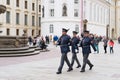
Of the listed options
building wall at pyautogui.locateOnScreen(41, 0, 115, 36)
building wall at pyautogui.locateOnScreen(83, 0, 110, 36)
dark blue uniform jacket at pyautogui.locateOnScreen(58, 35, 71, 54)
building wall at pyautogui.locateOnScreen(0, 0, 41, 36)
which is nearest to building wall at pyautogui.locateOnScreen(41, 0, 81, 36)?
building wall at pyautogui.locateOnScreen(41, 0, 115, 36)

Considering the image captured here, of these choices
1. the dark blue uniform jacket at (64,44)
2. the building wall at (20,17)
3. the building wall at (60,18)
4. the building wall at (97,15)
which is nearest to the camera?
the dark blue uniform jacket at (64,44)

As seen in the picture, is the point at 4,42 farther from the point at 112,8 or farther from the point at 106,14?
the point at 112,8

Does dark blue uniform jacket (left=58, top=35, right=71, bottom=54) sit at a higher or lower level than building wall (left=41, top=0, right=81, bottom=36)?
lower

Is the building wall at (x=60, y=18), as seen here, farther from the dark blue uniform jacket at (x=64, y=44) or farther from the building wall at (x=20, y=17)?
the dark blue uniform jacket at (x=64, y=44)

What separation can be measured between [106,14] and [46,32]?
25.4 m

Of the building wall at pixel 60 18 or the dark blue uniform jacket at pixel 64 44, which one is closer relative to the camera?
the dark blue uniform jacket at pixel 64 44

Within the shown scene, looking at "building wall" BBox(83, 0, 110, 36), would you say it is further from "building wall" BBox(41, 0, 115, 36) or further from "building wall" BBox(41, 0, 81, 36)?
"building wall" BBox(41, 0, 81, 36)

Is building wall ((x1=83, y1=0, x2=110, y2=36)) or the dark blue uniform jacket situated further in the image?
building wall ((x1=83, y1=0, x2=110, y2=36))

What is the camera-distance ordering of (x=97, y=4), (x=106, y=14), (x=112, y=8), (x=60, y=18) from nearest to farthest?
(x=60, y=18) < (x=97, y=4) < (x=106, y=14) < (x=112, y=8)

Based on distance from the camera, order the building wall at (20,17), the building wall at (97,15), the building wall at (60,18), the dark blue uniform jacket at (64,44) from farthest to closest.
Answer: the building wall at (97,15) → the building wall at (20,17) → the building wall at (60,18) → the dark blue uniform jacket at (64,44)

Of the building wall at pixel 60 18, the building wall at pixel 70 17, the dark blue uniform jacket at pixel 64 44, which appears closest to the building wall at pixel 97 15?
the building wall at pixel 70 17

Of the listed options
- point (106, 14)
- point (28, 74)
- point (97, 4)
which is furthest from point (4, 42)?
point (106, 14)

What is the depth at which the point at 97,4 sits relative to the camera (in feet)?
219

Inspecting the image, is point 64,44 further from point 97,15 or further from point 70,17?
point 97,15
